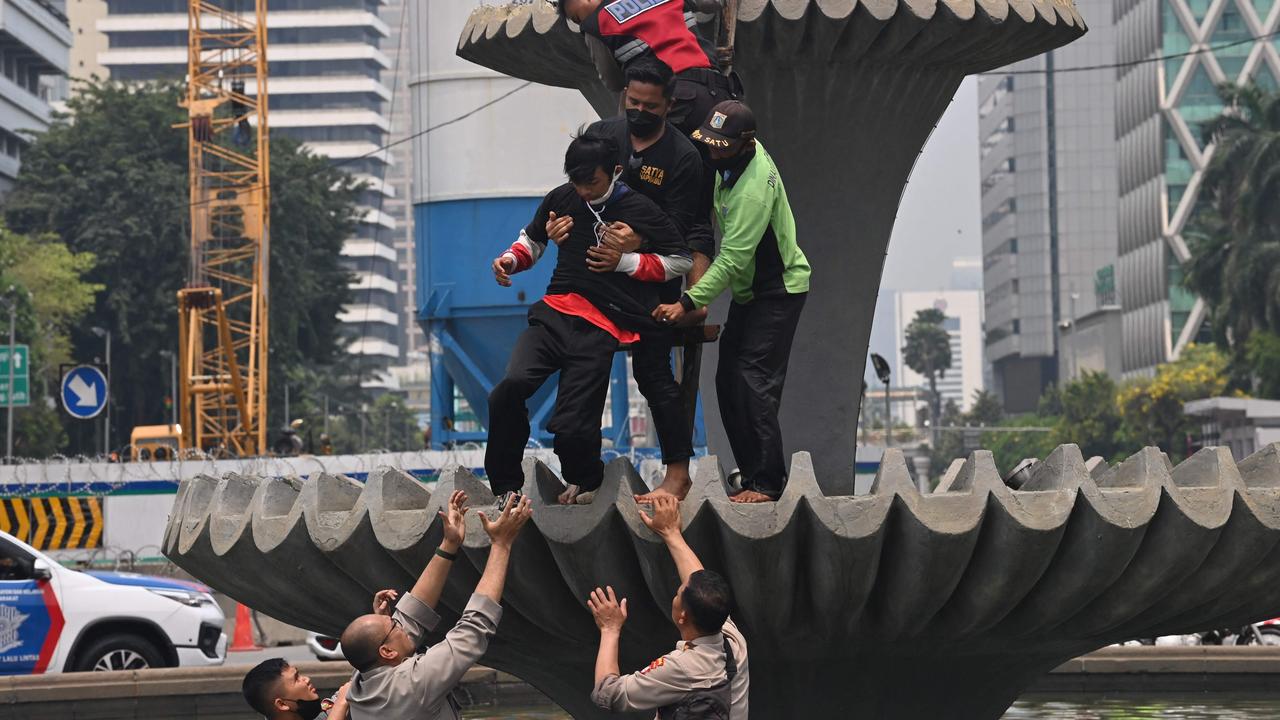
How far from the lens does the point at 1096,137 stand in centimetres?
16125

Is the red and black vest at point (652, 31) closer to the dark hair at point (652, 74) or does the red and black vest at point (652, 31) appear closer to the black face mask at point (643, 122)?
the dark hair at point (652, 74)

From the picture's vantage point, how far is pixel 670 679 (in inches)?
253

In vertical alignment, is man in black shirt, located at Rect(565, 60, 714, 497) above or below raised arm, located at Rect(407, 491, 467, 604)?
above

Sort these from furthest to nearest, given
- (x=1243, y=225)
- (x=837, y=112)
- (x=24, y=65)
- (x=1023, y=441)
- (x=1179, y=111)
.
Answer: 1. (x=1023, y=441)
2. (x=1179, y=111)
3. (x=24, y=65)
4. (x=1243, y=225)
5. (x=837, y=112)

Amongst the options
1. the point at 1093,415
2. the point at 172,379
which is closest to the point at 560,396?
the point at 172,379

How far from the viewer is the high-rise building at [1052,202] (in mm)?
161250

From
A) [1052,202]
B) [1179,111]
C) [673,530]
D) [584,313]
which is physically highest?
[1052,202]

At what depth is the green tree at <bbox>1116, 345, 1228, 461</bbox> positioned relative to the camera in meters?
84.2

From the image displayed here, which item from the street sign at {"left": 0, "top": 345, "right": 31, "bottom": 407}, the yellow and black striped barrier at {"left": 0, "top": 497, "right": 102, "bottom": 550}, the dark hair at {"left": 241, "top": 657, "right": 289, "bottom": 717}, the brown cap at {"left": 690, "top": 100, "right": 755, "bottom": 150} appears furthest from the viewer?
the street sign at {"left": 0, "top": 345, "right": 31, "bottom": 407}

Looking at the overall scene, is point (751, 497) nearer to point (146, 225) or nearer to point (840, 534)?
point (840, 534)

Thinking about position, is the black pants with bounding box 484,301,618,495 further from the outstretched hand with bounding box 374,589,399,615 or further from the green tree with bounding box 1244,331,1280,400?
the green tree with bounding box 1244,331,1280,400

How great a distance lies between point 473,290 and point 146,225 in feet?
105

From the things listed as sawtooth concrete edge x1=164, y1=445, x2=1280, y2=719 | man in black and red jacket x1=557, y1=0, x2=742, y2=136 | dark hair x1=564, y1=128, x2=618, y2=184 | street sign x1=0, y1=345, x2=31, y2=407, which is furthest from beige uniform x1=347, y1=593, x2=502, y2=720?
street sign x1=0, y1=345, x2=31, y2=407

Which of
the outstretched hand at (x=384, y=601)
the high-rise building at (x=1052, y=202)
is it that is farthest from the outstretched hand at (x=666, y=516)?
the high-rise building at (x=1052, y=202)
